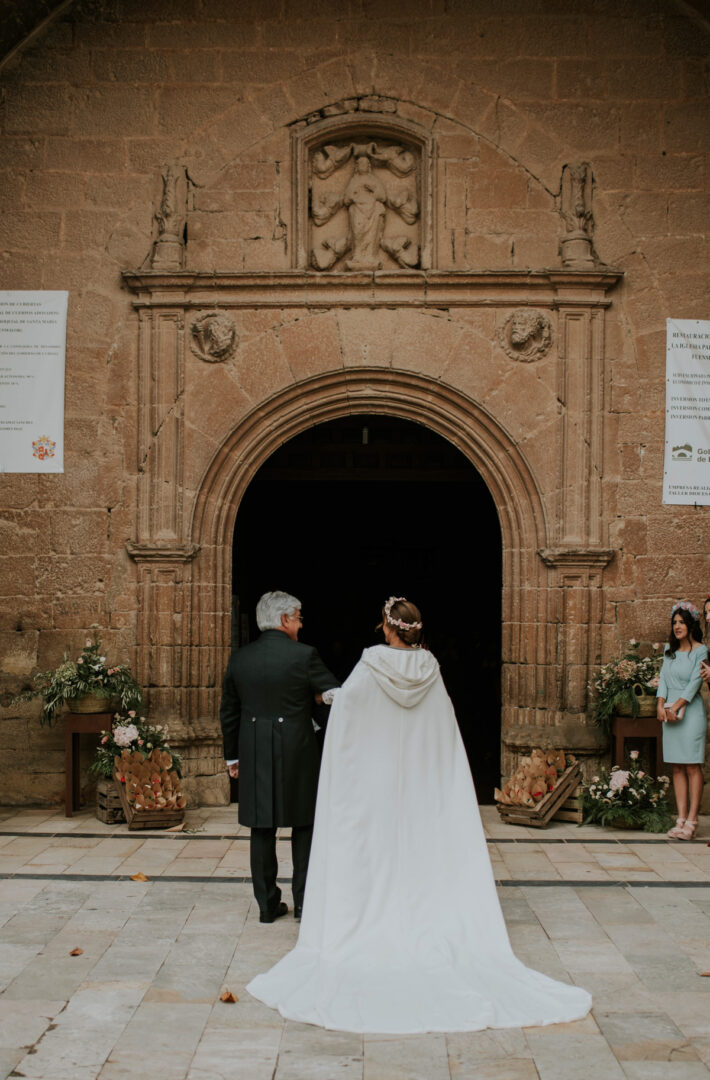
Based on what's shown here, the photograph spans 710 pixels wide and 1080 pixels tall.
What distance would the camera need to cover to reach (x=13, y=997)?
156 inches

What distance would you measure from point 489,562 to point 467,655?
1132 mm

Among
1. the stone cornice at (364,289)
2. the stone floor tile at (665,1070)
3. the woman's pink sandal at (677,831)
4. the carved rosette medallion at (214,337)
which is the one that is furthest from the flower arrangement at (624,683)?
the stone floor tile at (665,1070)

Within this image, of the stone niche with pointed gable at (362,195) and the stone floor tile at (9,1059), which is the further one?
the stone niche with pointed gable at (362,195)

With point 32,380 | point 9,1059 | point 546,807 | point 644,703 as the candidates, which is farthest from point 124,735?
point 9,1059

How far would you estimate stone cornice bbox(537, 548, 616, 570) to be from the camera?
25.2ft

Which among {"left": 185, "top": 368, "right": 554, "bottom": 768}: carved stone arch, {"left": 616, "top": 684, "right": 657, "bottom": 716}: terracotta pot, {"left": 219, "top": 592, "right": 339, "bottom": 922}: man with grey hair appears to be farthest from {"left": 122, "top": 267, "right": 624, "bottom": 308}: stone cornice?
{"left": 219, "top": 592, "right": 339, "bottom": 922}: man with grey hair

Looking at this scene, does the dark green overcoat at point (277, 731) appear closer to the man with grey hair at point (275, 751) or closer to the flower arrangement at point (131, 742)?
the man with grey hair at point (275, 751)

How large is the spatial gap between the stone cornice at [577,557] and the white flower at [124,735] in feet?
10.1

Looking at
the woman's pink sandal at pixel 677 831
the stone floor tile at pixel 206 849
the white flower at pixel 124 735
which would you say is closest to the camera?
the stone floor tile at pixel 206 849

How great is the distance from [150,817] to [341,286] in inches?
154

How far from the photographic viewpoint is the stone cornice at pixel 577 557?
7.68 m

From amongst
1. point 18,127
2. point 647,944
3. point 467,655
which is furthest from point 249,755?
point 467,655

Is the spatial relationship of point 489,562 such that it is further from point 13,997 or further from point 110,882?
point 13,997

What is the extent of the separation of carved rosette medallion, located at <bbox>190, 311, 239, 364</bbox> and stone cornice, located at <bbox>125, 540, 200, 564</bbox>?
1.35 meters
